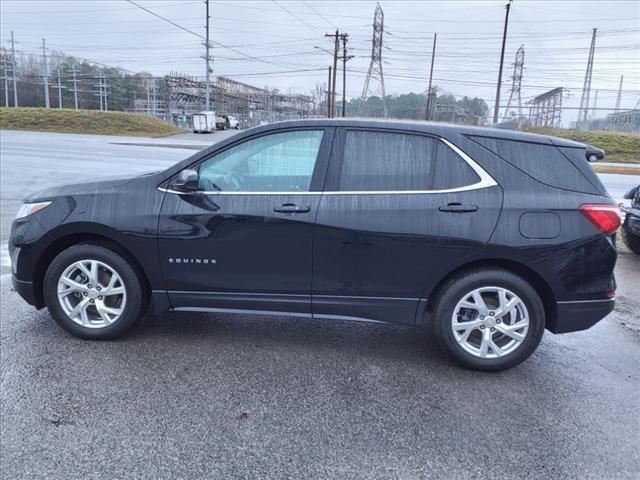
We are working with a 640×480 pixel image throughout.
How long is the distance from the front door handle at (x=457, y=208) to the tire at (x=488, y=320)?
44cm

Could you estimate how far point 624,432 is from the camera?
2951 millimetres

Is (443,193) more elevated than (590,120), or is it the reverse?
(590,120)

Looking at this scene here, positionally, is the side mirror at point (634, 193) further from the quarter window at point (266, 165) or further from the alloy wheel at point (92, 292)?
the alloy wheel at point (92, 292)

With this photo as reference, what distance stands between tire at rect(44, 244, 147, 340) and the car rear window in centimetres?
276

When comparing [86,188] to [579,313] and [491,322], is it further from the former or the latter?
[579,313]

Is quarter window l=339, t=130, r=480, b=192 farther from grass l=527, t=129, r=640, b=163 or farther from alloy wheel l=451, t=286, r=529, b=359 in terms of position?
grass l=527, t=129, r=640, b=163

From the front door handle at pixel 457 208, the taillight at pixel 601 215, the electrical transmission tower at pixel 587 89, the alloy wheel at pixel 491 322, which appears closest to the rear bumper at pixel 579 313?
the alloy wheel at pixel 491 322

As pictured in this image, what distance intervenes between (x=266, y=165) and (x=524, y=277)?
202cm

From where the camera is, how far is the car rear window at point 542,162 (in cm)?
351

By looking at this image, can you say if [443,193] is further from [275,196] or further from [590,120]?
Result: [590,120]

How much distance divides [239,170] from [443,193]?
149cm

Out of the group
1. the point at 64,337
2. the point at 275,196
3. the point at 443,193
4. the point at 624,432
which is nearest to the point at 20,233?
the point at 64,337

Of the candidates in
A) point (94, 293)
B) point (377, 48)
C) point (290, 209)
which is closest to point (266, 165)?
point (290, 209)

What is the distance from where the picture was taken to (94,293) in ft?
12.6
